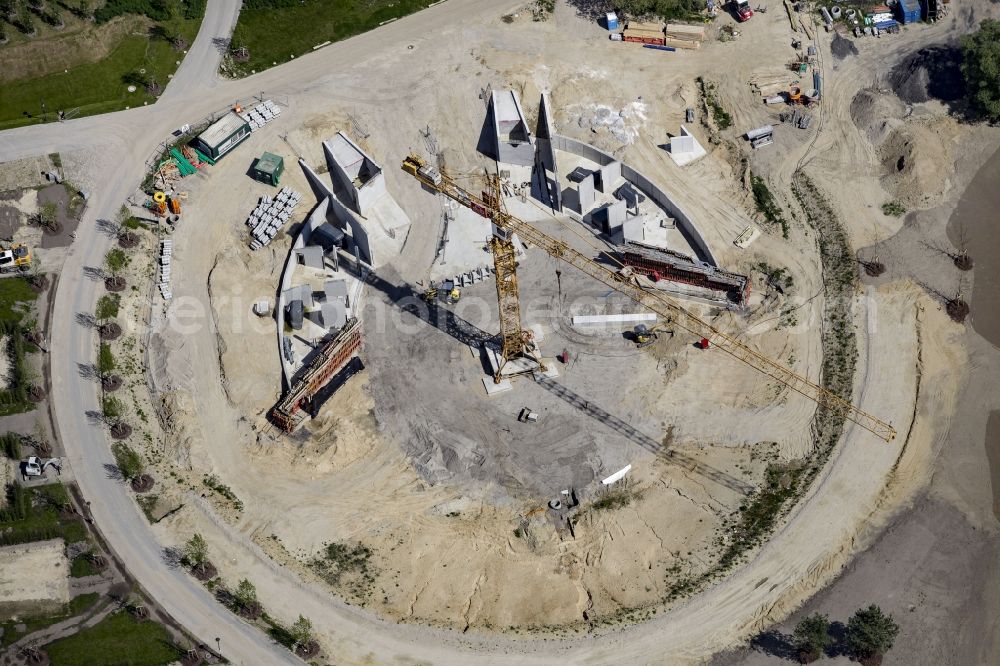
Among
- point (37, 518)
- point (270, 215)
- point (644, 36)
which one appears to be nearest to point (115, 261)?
point (270, 215)

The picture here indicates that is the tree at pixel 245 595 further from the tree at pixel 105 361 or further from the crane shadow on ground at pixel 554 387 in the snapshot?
the crane shadow on ground at pixel 554 387

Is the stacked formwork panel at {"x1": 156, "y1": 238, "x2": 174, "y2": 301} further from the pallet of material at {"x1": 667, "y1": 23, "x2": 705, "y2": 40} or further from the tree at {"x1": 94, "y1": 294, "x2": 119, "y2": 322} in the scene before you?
the pallet of material at {"x1": 667, "y1": 23, "x2": 705, "y2": 40}

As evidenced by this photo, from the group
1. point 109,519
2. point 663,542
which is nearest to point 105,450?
point 109,519

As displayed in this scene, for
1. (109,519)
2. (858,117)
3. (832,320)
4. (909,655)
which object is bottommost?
(909,655)

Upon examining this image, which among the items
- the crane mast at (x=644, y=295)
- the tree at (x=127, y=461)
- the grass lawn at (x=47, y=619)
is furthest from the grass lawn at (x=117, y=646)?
the crane mast at (x=644, y=295)

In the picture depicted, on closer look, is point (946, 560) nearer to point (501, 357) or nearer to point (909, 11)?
point (501, 357)

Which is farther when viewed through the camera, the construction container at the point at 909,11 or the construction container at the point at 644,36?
the construction container at the point at 909,11

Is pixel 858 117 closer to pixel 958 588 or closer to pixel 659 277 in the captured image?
pixel 659 277
